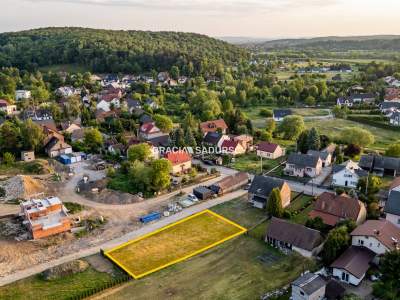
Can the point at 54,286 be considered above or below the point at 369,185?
below

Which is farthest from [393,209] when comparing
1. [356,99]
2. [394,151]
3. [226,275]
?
[356,99]

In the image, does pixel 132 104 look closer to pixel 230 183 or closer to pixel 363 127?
pixel 230 183

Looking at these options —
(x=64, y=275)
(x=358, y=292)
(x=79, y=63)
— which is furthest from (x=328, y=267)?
(x=79, y=63)

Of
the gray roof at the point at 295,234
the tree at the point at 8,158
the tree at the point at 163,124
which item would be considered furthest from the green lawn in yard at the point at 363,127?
the tree at the point at 8,158

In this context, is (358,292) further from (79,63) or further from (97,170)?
(79,63)

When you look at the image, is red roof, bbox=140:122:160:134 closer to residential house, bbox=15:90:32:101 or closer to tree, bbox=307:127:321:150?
tree, bbox=307:127:321:150

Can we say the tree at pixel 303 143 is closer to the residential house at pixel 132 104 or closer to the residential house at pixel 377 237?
the residential house at pixel 377 237
